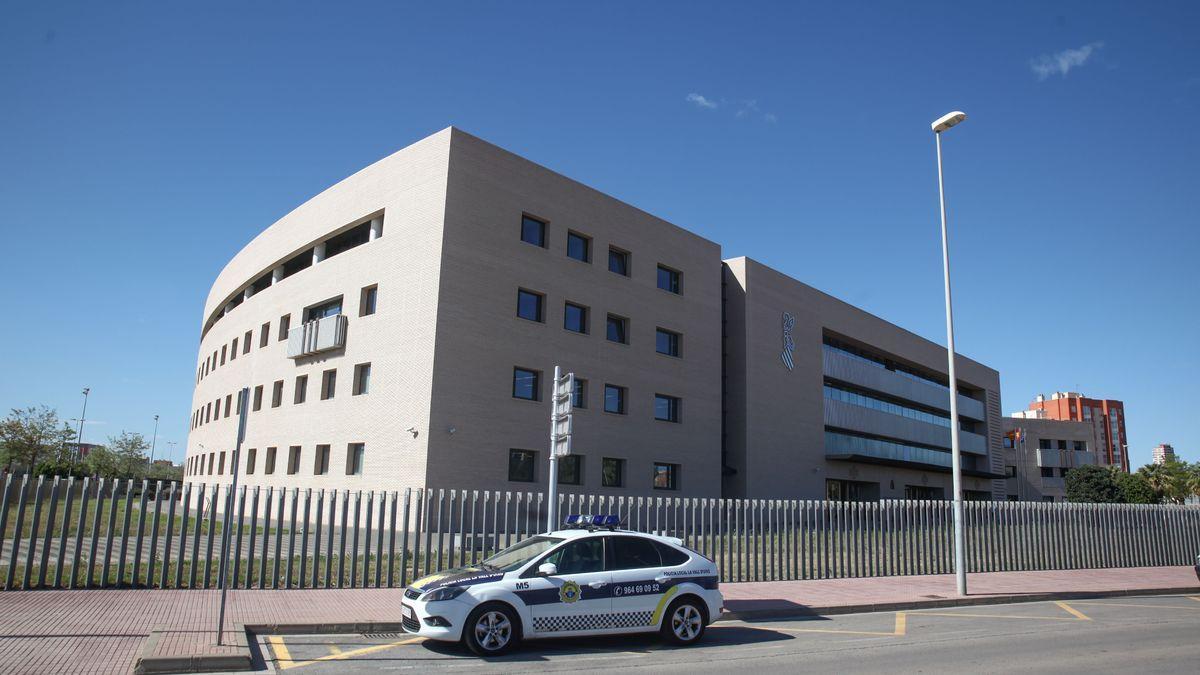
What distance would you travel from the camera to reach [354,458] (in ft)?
89.3

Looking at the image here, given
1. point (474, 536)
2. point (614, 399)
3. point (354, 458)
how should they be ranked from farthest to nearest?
point (614, 399), point (354, 458), point (474, 536)

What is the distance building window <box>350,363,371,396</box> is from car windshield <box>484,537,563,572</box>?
18.0 meters

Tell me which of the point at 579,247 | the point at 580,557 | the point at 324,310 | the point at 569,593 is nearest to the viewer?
the point at 569,593

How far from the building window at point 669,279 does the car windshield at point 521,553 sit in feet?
76.8

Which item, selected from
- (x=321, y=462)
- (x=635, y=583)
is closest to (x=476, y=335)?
(x=321, y=462)

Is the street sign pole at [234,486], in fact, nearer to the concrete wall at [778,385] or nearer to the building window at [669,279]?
the building window at [669,279]

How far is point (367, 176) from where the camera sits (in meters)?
29.8

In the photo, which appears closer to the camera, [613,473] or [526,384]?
[526,384]

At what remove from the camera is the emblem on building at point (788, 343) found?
38938mm

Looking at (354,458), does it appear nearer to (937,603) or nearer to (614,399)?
(614,399)

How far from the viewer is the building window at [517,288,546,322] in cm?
2772

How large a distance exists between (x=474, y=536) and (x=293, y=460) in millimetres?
18532

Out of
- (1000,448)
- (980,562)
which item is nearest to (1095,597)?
(980,562)

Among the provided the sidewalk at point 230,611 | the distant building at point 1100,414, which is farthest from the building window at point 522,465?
the distant building at point 1100,414
